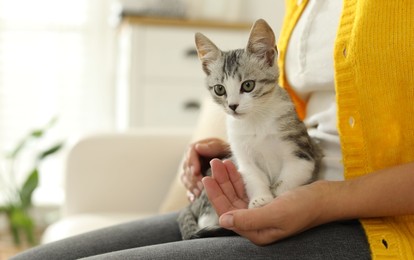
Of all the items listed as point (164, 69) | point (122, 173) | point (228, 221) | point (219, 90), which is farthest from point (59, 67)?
point (228, 221)

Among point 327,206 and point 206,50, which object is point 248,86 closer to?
point 206,50

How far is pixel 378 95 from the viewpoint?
2.76ft

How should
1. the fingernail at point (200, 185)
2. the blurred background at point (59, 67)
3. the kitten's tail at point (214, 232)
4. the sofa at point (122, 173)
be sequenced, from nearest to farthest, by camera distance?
the kitten's tail at point (214, 232) → the fingernail at point (200, 185) → the sofa at point (122, 173) → the blurred background at point (59, 67)

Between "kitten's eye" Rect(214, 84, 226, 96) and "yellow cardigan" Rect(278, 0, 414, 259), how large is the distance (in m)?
0.22

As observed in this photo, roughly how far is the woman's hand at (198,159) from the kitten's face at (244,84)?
0.16m

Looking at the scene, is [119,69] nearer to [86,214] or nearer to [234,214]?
[86,214]

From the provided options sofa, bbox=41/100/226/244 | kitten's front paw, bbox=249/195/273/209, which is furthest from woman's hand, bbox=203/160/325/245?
sofa, bbox=41/100/226/244

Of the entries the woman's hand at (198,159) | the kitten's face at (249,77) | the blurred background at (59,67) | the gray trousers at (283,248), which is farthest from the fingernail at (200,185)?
the blurred background at (59,67)

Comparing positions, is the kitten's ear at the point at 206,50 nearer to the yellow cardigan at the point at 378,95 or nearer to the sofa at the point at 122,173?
the yellow cardigan at the point at 378,95

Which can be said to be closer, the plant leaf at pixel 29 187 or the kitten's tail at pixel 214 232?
the kitten's tail at pixel 214 232

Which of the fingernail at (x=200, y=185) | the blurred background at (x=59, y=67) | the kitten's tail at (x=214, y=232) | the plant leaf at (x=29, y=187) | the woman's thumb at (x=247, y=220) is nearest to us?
the woman's thumb at (x=247, y=220)

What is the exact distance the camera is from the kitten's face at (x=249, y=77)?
0.99 metres

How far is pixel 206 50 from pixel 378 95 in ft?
1.20

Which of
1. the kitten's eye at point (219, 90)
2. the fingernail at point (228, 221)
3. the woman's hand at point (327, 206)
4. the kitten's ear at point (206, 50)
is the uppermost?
the kitten's ear at point (206, 50)
